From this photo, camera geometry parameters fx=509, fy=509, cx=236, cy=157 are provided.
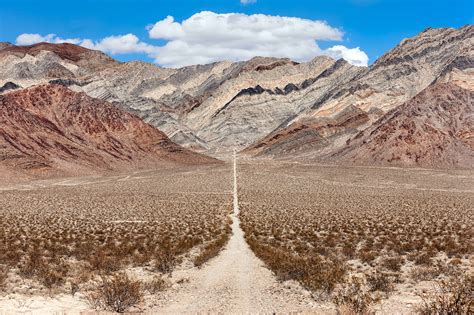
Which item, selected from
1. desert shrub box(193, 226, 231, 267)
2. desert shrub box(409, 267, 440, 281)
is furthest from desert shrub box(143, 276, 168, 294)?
desert shrub box(409, 267, 440, 281)

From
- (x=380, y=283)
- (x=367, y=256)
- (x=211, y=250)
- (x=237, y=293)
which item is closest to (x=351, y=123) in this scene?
(x=211, y=250)

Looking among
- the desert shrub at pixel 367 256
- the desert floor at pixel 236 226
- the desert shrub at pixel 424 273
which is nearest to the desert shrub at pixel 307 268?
the desert floor at pixel 236 226

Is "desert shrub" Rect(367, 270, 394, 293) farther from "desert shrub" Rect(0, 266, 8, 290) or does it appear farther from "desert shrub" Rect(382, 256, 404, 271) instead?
"desert shrub" Rect(0, 266, 8, 290)

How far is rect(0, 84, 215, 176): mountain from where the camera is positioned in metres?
88.0

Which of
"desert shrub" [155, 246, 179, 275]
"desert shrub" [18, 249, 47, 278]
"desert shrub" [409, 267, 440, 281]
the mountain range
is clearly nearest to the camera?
"desert shrub" [409, 267, 440, 281]

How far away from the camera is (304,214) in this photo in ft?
113

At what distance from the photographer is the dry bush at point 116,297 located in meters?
12.7

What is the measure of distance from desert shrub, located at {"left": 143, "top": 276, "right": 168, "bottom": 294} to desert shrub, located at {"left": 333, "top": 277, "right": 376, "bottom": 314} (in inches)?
197

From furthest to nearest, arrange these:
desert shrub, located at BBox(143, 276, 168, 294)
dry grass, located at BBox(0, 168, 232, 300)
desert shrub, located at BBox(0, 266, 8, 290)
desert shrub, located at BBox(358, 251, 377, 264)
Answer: desert shrub, located at BBox(358, 251, 377, 264), dry grass, located at BBox(0, 168, 232, 300), desert shrub, located at BBox(143, 276, 168, 294), desert shrub, located at BBox(0, 266, 8, 290)

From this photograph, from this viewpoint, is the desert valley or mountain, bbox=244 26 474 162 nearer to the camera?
the desert valley

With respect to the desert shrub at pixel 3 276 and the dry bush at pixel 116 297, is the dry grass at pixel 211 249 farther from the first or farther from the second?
the desert shrub at pixel 3 276

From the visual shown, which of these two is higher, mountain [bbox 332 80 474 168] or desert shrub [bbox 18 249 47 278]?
mountain [bbox 332 80 474 168]

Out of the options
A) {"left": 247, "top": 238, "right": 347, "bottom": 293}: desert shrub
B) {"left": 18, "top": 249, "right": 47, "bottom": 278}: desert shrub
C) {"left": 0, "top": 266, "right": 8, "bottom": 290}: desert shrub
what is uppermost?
{"left": 247, "top": 238, "right": 347, "bottom": 293}: desert shrub

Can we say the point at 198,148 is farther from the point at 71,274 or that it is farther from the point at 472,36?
the point at 71,274
